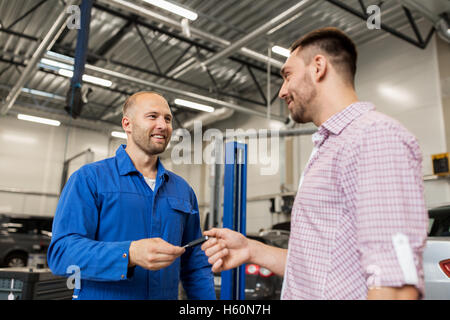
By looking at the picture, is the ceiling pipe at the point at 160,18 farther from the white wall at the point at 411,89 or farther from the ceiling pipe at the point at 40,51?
the white wall at the point at 411,89

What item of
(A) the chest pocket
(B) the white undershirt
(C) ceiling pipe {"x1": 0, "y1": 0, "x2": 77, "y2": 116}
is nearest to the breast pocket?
(A) the chest pocket

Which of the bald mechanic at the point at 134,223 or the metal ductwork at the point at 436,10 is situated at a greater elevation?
the metal ductwork at the point at 436,10

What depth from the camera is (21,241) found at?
7.88m

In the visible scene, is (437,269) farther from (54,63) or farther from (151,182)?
(54,63)

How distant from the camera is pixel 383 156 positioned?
0.79m

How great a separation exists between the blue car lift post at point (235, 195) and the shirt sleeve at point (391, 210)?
1871 millimetres

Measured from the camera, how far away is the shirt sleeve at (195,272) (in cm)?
174

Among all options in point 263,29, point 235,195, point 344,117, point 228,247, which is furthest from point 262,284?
point 263,29

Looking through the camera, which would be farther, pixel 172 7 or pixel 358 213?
pixel 172 7

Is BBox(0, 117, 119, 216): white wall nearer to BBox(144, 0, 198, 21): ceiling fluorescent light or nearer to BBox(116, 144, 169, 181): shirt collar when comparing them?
BBox(116, 144, 169, 181): shirt collar

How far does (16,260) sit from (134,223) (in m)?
7.78

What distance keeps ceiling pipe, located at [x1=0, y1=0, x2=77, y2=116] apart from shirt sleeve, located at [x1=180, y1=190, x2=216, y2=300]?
2.51 metres

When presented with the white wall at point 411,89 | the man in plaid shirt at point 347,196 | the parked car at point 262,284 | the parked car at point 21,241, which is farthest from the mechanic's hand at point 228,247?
the parked car at point 21,241
